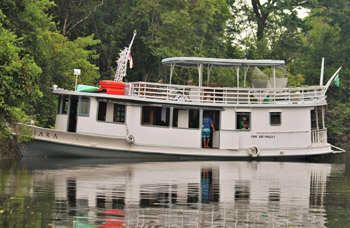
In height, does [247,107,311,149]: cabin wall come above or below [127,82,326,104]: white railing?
below

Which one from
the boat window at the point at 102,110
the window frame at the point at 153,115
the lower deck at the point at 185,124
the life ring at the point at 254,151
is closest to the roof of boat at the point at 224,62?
the lower deck at the point at 185,124

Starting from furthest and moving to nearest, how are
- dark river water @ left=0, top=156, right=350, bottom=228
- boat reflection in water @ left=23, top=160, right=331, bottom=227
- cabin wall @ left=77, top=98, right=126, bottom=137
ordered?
cabin wall @ left=77, top=98, right=126, bottom=137, boat reflection in water @ left=23, top=160, right=331, bottom=227, dark river water @ left=0, top=156, right=350, bottom=228

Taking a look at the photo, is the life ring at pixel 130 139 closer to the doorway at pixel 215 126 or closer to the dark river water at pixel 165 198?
the doorway at pixel 215 126

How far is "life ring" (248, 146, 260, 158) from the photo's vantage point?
2795 cm

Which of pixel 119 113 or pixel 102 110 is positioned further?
pixel 119 113

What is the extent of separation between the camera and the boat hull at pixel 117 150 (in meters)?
25.1

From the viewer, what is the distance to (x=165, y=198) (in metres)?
12.7

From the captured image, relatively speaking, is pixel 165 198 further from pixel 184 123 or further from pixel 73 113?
pixel 184 123

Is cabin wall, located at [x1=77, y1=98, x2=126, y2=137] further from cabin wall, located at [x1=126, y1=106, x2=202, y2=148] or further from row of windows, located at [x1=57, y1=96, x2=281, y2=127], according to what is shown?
cabin wall, located at [x1=126, y1=106, x2=202, y2=148]

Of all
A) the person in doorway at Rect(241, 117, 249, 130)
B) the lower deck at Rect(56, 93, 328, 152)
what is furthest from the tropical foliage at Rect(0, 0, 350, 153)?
the person in doorway at Rect(241, 117, 249, 130)

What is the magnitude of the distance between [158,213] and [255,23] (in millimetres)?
41109

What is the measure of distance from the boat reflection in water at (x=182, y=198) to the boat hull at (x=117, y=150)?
5465mm

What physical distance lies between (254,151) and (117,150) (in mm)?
6270

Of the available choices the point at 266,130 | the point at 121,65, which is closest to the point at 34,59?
the point at 121,65
